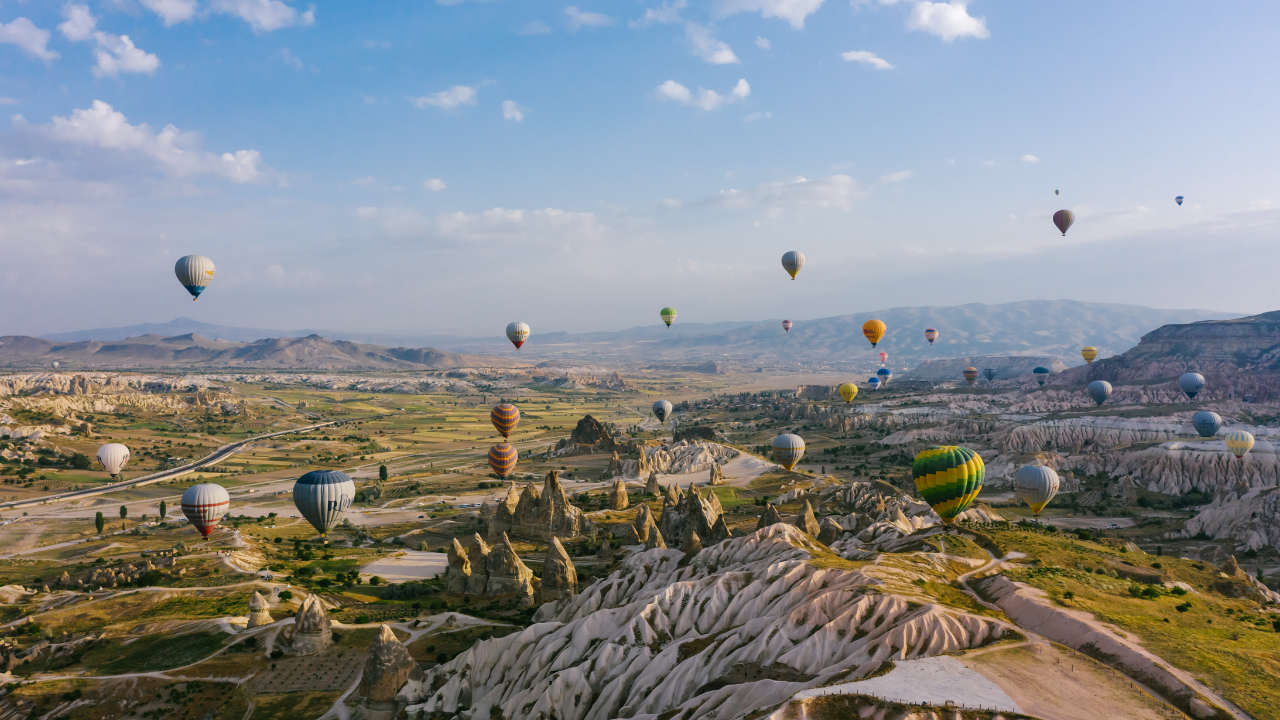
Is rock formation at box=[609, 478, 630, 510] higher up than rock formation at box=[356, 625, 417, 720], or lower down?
lower down

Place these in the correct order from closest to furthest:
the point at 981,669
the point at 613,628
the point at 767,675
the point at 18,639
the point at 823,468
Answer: the point at 981,669
the point at 767,675
the point at 613,628
the point at 18,639
the point at 823,468

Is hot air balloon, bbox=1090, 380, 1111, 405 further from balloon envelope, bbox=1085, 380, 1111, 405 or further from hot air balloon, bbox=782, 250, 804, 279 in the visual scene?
hot air balloon, bbox=782, 250, 804, 279

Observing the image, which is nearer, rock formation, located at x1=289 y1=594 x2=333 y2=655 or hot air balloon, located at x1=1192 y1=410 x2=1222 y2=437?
rock formation, located at x1=289 y1=594 x2=333 y2=655

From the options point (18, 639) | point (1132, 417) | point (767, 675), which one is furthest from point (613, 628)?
point (1132, 417)

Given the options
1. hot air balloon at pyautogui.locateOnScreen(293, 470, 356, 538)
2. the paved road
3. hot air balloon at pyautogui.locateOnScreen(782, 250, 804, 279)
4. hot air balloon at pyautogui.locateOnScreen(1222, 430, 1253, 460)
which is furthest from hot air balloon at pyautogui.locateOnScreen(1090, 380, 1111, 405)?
the paved road

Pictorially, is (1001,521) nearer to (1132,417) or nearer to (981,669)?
(981,669)

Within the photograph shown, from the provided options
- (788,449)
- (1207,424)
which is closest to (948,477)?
(788,449)

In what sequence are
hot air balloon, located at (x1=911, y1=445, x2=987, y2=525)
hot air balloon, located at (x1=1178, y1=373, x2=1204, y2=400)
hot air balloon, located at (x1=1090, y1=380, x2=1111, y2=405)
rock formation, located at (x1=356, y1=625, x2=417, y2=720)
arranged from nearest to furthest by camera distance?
rock formation, located at (x1=356, y1=625, x2=417, y2=720) → hot air balloon, located at (x1=911, y1=445, x2=987, y2=525) → hot air balloon, located at (x1=1178, y1=373, x2=1204, y2=400) → hot air balloon, located at (x1=1090, y1=380, x2=1111, y2=405)
